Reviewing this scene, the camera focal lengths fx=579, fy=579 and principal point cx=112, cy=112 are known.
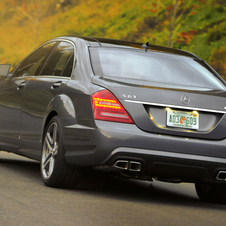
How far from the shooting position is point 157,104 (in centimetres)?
536

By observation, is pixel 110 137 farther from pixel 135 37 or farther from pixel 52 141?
pixel 135 37

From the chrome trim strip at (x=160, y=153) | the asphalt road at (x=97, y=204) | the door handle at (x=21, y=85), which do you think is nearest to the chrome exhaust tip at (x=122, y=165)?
the chrome trim strip at (x=160, y=153)

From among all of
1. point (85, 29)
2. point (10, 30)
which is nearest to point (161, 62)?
point (85, 29)

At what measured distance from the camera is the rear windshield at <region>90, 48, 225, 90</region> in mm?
5918

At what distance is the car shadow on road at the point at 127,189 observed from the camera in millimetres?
6059

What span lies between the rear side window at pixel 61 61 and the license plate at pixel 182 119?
131 cm

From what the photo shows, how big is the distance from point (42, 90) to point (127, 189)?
1.52 m

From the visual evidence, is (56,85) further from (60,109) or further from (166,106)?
(166,106)

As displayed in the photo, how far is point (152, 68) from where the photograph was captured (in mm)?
6125

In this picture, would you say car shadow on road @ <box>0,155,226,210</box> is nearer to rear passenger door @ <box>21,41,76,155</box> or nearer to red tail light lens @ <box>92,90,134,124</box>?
rear passenger door @ <box>21,41,76,155</box>

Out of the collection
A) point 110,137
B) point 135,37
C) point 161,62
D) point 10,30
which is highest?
point 161,62

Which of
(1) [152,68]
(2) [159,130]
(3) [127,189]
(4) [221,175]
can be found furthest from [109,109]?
(3) [127,189]

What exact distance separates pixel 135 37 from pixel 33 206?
99.5 ft

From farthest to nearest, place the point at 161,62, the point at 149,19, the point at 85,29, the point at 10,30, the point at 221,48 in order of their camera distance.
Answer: the point at 10,30, the point at 85,29, the point at 149,19, the point at 221,48, the point at 161,62
